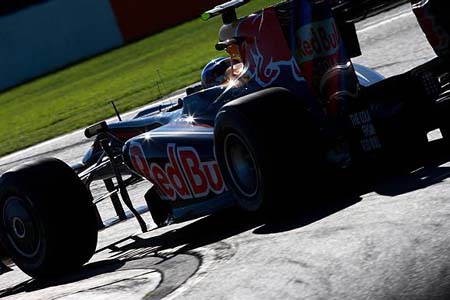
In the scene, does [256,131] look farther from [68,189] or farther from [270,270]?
[68,189]

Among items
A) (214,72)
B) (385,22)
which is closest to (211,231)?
(214,72)

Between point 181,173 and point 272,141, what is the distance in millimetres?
1138

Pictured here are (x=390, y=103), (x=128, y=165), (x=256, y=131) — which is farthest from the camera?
(x=128, y=165)

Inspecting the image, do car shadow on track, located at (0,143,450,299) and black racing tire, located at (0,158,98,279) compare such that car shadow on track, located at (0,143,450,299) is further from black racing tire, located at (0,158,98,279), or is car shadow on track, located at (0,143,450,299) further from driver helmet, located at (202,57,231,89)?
driver helmet, located at (202,57,231,89)

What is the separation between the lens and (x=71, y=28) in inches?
1184

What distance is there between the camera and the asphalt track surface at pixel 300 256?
4527 millimetres

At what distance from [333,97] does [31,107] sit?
56.8 feet

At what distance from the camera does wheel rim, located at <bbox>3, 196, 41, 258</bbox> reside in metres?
7.08

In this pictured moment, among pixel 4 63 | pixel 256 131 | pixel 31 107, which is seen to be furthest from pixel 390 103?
pixel 4 63

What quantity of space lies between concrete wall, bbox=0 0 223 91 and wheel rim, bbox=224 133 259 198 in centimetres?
2357

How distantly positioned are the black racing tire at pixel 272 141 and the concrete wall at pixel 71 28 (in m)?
23.8

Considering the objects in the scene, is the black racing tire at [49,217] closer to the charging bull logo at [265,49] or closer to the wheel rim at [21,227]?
the wheel rim at [21,227]

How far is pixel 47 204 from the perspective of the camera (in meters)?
6.94

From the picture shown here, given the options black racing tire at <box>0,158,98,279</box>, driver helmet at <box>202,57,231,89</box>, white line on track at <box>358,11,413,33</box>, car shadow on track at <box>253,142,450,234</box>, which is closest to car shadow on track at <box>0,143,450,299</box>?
car shadow on track at <box>253,142,450,234</box>
